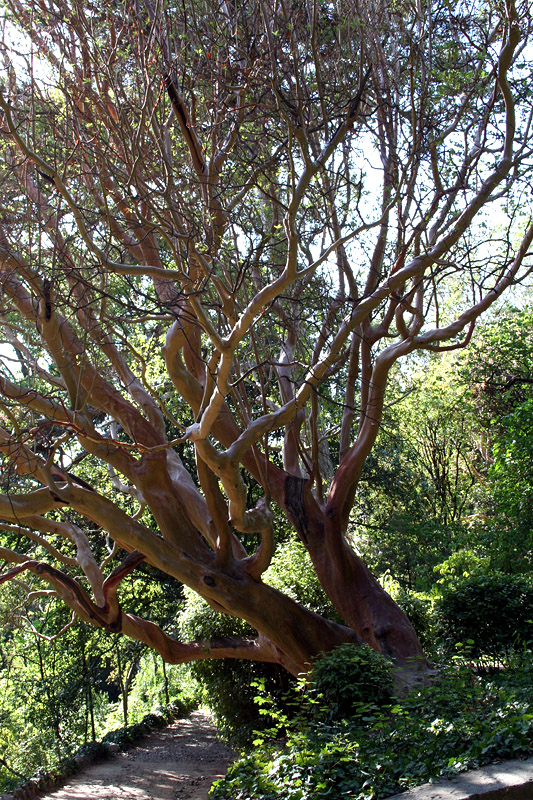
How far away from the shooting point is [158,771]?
1162 cm

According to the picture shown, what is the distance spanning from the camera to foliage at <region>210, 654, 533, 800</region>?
12.8ft

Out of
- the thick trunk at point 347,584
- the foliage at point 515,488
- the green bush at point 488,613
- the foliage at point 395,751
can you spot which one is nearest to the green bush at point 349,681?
the thick trunk at point 347,584

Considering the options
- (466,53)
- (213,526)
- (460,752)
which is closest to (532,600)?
(213,526)

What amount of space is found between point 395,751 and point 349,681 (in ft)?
6.39

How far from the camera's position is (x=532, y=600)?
28.9 feet

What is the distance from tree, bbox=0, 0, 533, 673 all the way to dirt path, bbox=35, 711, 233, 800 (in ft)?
9.30

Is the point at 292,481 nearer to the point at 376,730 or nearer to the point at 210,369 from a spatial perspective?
the point at 210,369

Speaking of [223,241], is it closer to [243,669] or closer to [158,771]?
[243,669]

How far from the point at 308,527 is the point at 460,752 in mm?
4329

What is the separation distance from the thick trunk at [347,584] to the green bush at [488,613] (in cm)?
128

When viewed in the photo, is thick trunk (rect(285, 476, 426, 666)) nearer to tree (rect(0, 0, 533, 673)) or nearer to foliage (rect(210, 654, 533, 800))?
tree (rect(0, 0, 533, 673))

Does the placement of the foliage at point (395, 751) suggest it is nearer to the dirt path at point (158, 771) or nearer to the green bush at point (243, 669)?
the green bush at point (243, 669)

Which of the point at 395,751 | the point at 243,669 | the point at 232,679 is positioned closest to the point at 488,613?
the point at 243,669

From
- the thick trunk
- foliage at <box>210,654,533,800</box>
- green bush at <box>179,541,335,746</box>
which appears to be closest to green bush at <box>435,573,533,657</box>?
the thick trunk
